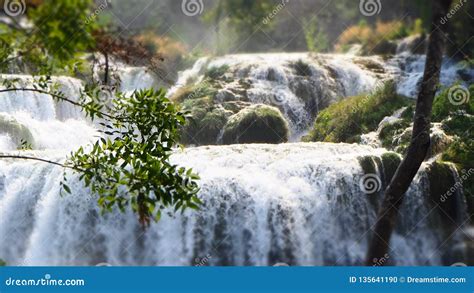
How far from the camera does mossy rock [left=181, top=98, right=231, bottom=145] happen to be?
9984 mm

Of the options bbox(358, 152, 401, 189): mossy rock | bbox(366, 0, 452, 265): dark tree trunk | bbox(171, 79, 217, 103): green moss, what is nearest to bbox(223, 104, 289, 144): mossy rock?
bbox(171, 79, 217, 103): green moss

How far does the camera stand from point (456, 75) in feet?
35.9

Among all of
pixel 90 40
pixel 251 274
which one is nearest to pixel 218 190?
pixel 251 274

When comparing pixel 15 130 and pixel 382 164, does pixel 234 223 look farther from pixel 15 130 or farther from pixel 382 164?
pixel 15 130

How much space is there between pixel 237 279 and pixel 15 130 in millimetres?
4584

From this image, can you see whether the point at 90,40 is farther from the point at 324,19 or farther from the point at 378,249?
the point at 324,19

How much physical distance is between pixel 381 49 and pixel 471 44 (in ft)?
7.65

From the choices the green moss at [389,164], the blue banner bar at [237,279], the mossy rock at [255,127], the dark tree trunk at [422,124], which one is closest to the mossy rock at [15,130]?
the blue banner bar at [237,279]

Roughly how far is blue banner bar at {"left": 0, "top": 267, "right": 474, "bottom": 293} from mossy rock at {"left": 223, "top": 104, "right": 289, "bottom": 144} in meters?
2.66

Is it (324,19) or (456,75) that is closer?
(456,75)

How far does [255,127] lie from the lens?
33.2ft

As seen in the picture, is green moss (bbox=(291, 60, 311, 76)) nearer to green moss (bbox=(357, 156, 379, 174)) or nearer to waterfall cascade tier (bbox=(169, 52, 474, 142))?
waterfall cascade tier (bbox=(169, 52, 474, 142))

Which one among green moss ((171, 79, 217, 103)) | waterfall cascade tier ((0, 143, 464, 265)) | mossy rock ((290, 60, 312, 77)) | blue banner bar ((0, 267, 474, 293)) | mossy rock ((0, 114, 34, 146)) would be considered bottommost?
blue banner bar ((0, 267, 474, 293))

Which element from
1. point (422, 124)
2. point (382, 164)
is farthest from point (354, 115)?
point (422, 124)
